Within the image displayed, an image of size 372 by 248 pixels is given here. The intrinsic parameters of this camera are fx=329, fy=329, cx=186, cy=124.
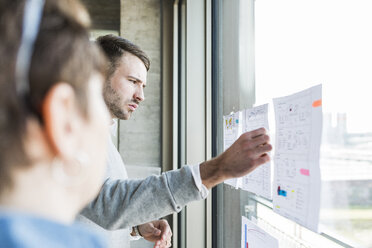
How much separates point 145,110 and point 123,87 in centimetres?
119

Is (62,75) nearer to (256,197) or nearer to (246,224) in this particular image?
(256,197)

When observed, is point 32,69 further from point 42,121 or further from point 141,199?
point 141,199

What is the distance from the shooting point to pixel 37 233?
36 centimetres

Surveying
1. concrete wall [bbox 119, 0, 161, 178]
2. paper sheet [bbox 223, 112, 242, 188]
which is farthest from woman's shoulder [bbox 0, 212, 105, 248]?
concrete wall [bbox 119, 0, 161, 178]

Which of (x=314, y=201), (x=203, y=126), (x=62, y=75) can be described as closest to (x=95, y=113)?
(x=62, y=75)

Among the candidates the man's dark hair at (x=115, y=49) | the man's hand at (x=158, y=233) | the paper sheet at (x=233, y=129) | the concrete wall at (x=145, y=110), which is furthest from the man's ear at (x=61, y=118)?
the concrete wall at (x=145, y=110)

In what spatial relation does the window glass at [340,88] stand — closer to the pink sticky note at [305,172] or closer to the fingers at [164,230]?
the pink sticky note at [305,172]

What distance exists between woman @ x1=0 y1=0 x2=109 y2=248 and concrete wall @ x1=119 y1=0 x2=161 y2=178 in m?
2.35

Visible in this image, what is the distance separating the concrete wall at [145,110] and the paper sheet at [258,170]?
1.73 m

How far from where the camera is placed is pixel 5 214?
359 millimetres

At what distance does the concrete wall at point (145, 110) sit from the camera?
280 cm

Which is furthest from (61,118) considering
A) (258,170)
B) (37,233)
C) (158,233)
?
(158,233)

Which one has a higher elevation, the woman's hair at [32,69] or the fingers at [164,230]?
the woman's hair at [32,69]

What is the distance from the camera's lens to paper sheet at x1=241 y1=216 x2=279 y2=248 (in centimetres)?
99
